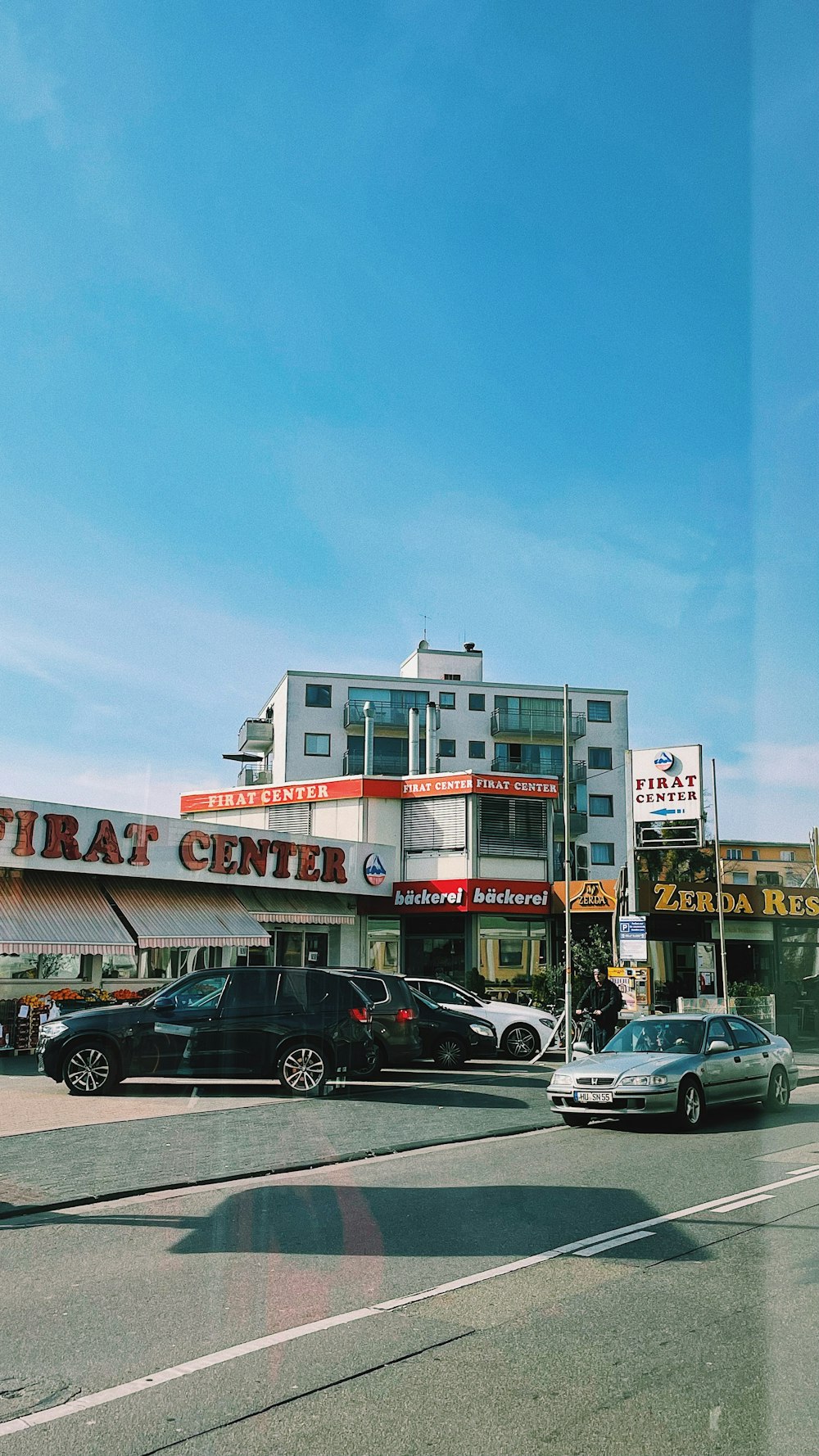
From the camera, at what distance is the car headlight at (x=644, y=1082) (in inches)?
515

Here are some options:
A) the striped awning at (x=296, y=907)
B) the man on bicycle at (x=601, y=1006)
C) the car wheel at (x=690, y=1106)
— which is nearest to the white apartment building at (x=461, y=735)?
the striped awning at (x=296, y=907)

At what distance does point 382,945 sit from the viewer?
35.2 metres

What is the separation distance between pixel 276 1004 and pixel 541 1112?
12.8 ft

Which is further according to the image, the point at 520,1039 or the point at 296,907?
the point at 296,907

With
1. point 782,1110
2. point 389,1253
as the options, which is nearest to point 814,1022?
point 782,1110

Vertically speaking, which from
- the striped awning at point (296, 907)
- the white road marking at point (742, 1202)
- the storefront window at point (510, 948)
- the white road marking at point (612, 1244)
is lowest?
the white road marking at point (612, 1244)

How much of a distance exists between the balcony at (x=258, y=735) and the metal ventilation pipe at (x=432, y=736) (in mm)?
10978

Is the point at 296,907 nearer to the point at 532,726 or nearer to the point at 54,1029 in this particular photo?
the point at 54,1029

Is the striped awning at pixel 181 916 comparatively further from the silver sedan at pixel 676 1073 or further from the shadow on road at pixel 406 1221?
the shadow on road at pixel 406 1221

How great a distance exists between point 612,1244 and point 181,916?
2129 cm

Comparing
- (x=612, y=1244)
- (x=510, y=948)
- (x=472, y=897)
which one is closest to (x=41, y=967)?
(x=472, y=897)

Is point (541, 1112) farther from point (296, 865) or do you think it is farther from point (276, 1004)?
point (296, 865)

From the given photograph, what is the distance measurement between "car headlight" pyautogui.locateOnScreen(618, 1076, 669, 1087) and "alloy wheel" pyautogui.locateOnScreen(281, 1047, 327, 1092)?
4.71 m

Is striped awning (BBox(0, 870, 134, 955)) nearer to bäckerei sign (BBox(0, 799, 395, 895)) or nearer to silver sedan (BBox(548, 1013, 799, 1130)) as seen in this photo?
bäckerei sign (BBox(0, 799, 395, 895))
